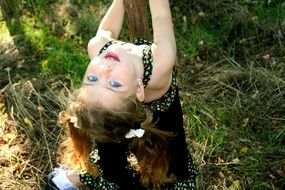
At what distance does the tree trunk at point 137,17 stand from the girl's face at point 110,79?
1.52ft

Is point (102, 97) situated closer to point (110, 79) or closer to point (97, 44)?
point (110, 79)

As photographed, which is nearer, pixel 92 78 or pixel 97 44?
pixel 92 78

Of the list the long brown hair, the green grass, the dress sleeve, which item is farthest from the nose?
the green grass

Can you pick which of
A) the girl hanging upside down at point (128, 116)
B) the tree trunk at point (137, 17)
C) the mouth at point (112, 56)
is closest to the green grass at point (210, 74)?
the girl hanging upside down at point (128, 116)

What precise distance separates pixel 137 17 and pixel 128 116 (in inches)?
27.2

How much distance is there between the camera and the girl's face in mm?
2164

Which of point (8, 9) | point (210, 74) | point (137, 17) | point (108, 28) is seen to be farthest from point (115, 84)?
point (8, 9)

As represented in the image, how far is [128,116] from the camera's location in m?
2.24

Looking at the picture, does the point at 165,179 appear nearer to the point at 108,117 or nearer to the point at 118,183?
the point at 118,183

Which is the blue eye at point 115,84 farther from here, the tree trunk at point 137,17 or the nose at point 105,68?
the tree trunk at point 137,17

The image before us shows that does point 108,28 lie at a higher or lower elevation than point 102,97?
higher

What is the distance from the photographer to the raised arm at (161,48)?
232 cm

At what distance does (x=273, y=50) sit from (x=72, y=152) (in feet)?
7.88

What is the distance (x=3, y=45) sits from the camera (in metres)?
4.39
